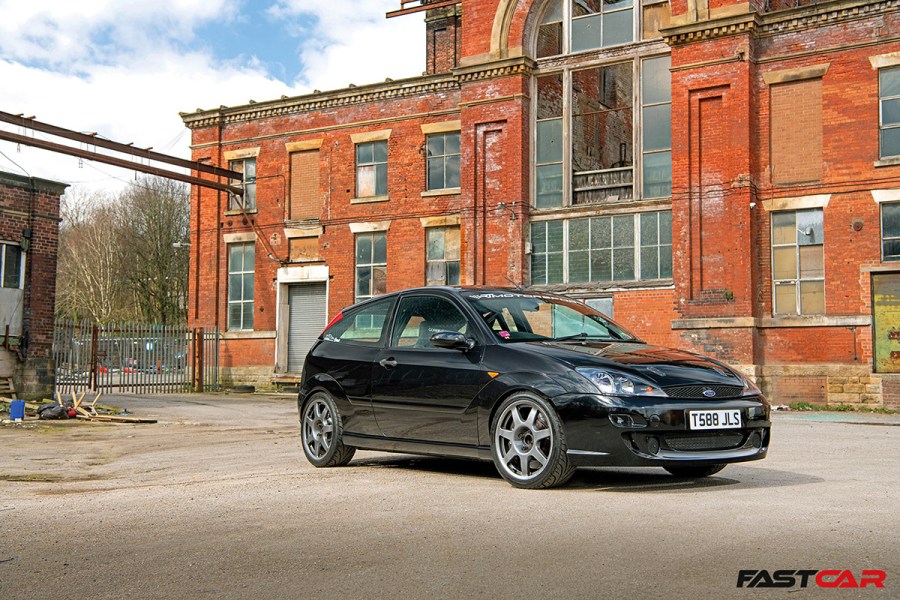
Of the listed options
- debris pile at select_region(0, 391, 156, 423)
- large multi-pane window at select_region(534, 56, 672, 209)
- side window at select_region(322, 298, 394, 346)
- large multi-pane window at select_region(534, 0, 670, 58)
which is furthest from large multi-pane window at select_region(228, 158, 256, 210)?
side window at select_region(322, 298, 394, 346)

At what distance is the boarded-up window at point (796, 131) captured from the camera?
76.1ft

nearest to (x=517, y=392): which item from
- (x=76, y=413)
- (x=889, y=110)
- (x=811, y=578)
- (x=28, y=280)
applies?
(x=811, y=578)

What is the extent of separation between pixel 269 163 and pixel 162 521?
26.9 m

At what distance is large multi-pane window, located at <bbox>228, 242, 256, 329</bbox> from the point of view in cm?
3250

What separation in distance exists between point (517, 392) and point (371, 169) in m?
23.7

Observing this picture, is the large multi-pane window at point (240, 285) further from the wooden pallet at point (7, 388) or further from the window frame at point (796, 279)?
the window frame at point (796, 279)

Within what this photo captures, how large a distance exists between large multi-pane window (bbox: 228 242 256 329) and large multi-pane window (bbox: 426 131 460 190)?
7.01 meters

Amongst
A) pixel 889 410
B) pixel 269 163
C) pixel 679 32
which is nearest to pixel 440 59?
pixel 269 163

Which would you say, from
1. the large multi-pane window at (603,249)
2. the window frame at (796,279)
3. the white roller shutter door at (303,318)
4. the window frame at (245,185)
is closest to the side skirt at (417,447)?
the window frame at (796,279)

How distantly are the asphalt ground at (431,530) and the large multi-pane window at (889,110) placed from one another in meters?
14.9

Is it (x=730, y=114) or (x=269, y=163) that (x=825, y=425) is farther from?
(x=269, y=163)

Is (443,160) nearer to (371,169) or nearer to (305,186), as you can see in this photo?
(371,169)

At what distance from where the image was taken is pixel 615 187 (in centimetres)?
2603

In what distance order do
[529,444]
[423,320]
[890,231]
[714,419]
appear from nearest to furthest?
1. [714,419]
2. [529,444]
3. [423,320]
4. [890,231]
